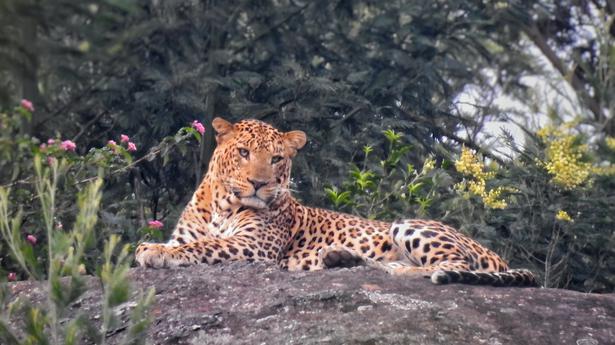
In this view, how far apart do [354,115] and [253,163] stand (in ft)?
15.6

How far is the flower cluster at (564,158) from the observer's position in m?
11.9

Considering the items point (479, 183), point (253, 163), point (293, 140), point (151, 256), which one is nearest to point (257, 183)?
point (253, 163)

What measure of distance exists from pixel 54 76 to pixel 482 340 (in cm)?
413

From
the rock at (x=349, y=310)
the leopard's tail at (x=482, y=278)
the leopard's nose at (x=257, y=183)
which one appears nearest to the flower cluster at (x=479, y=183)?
Result: the leopard's nose at (x=257, y=183)

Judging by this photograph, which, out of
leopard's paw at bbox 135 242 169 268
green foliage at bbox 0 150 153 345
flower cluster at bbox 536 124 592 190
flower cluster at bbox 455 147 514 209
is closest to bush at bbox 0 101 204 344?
green foliage at bbox 0 150 153 345

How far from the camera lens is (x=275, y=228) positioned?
1048 cm

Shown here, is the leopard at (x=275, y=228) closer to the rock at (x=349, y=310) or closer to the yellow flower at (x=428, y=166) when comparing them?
the rock at (x=349, y=310)

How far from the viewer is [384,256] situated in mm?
10266

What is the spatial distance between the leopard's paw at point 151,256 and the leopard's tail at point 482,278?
6.06 ft

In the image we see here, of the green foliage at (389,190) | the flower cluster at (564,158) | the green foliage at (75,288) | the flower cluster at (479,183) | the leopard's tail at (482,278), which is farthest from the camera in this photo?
the green foliage at (389,190)

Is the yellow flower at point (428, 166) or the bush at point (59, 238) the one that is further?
the yellow flower at point (428, 166)

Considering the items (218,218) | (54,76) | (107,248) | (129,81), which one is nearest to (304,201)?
(129,81)

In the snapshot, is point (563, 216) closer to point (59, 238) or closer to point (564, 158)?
point (564, 158)

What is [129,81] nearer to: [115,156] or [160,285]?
[115,156]
